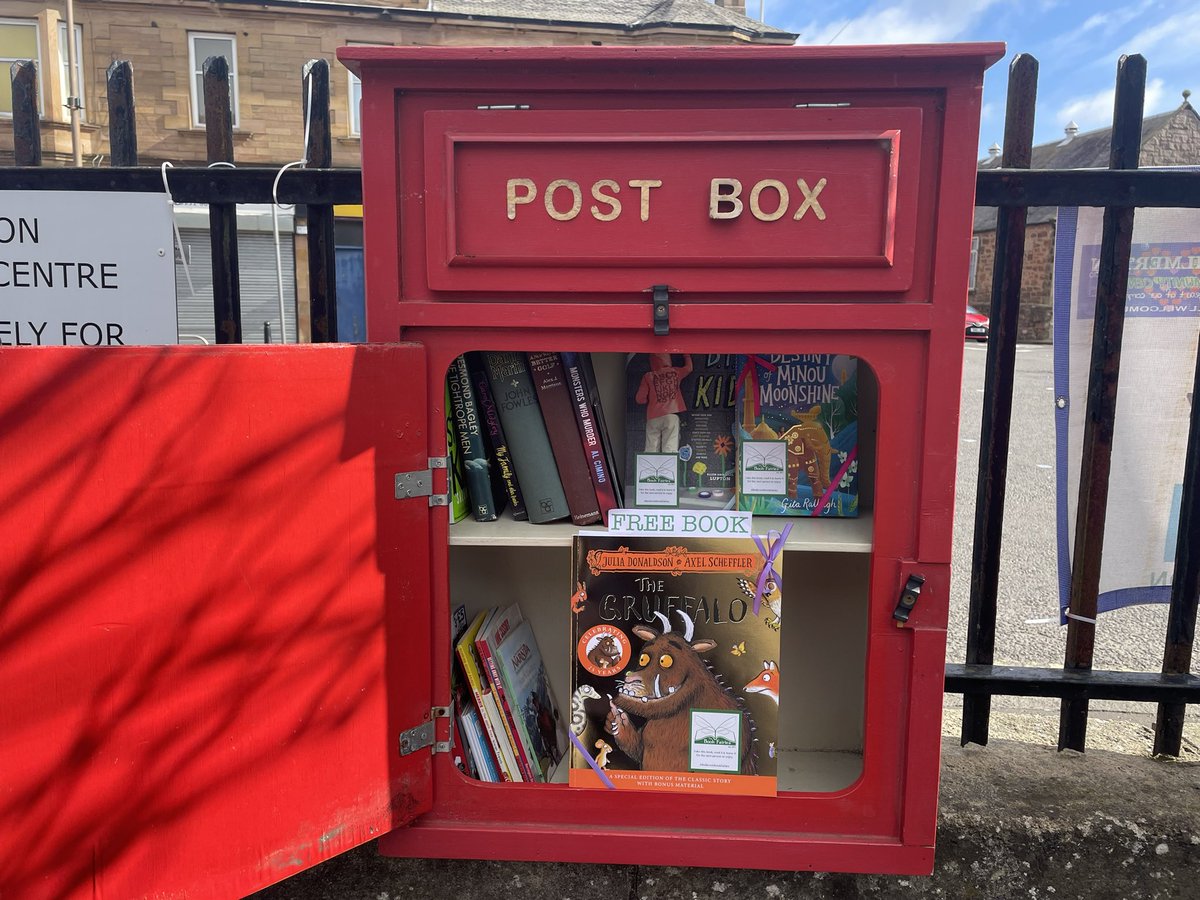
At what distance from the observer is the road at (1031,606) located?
131 inches

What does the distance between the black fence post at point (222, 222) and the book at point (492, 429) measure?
0.72 metres

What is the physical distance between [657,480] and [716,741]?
0.58 m

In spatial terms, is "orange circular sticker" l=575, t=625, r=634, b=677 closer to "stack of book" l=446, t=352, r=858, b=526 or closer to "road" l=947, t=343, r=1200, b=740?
"stack of book" l=446, t=352, r=858, b=526

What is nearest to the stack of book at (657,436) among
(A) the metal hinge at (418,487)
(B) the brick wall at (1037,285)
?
(A) the metal hinge at (418,487)

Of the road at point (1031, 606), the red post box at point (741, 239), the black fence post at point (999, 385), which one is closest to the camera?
the red post box at point (741, 239)

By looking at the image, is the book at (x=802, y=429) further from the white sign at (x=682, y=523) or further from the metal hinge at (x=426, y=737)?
the metal hinge at (x=426, y=737)

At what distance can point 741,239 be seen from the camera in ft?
5.27

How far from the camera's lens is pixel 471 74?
159 centimetres

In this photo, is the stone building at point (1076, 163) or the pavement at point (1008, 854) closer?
the pavement at point (1008, 854)

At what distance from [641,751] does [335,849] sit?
2.08ft

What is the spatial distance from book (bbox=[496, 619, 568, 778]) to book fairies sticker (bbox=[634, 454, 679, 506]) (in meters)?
0.49

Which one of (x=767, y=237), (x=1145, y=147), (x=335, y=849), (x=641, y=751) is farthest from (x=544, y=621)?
(x=1145, y=147)

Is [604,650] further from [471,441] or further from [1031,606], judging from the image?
[1031,606]

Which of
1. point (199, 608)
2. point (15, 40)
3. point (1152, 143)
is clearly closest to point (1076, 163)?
point (1152, 143)
